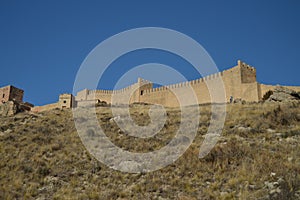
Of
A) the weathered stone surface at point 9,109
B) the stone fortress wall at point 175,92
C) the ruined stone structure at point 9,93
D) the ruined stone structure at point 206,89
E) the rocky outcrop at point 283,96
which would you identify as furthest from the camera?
the ruined stone structure at point 9,93

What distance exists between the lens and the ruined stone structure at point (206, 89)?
2678 cm

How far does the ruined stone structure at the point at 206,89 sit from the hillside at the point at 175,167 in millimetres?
9924

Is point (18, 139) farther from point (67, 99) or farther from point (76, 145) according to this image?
point (67, 99)

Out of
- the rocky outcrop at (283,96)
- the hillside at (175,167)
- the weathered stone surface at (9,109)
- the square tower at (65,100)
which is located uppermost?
the square tower at (65,100)

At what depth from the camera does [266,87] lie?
26656 millimetres

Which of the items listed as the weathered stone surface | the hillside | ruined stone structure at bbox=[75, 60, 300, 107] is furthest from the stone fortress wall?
the hillside

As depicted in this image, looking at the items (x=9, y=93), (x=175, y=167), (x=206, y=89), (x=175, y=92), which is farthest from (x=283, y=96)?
(x=9, y=93)

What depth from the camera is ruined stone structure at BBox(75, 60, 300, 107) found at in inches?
1054

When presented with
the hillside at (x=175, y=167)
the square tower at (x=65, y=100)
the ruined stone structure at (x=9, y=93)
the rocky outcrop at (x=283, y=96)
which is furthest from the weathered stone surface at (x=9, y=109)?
the rocky outcrop at (x=283, y=96)

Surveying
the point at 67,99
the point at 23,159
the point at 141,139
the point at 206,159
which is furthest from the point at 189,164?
the point at 67,99

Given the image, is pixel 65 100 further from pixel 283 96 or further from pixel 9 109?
pixel 283 96

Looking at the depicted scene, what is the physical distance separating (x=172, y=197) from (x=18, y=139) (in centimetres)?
941

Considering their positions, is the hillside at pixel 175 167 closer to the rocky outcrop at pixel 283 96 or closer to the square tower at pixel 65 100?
the rocky outcrop at pixel 283 96

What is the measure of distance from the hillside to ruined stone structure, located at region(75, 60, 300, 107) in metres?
9.92
